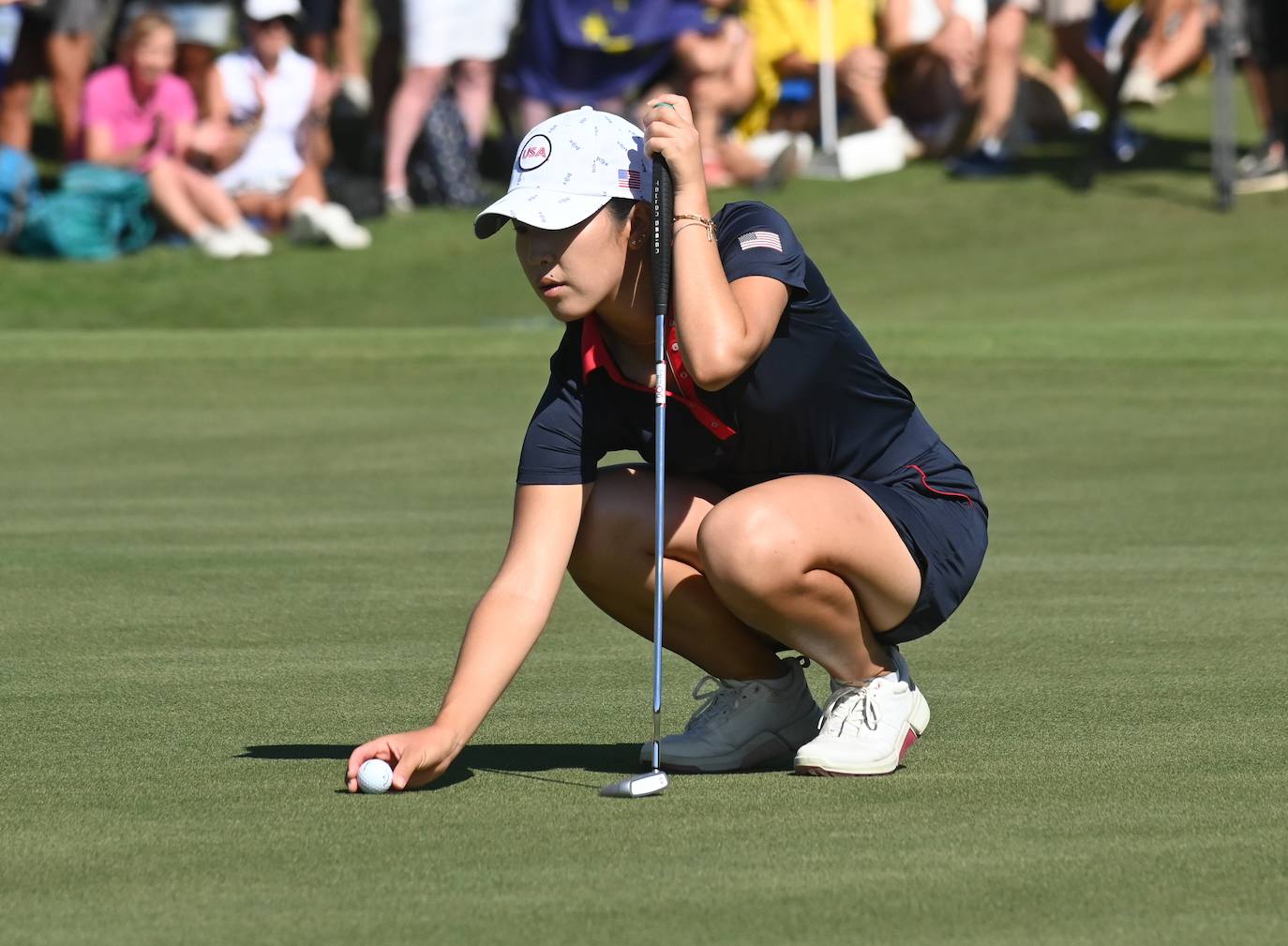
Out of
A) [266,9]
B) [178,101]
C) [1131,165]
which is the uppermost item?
[266,9]

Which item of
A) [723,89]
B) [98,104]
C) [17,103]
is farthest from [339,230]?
[723,89]

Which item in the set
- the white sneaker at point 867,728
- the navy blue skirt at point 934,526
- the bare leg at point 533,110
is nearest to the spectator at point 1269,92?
the bare leg at point 533,110

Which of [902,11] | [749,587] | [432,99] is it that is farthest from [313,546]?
[902,11]

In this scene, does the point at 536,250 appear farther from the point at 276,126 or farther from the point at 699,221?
the point at 276,126

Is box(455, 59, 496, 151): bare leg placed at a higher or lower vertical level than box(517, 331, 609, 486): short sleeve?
lower

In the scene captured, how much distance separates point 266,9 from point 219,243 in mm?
1382

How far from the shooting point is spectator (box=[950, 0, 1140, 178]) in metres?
16.7

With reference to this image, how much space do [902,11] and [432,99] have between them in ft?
11.9

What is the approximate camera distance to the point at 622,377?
4.18 metres

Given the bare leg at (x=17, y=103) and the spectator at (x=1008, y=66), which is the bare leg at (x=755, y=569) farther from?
the spectator at (x=1008, y=66)

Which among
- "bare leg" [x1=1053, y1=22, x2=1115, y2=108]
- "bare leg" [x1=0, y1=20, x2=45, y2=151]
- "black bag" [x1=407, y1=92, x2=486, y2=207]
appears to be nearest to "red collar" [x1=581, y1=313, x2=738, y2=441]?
"bare leg" [x1=0, y1=20, x2=45, y2=151]

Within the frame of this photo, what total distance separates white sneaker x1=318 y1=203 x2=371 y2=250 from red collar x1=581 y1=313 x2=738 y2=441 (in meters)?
10.7

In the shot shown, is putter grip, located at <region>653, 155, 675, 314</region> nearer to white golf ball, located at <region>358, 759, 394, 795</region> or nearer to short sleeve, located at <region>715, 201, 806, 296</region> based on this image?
short sleeve, located at <region>715, 201, 806, 296</region>

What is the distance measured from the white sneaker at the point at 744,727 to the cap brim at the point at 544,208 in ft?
3.05
